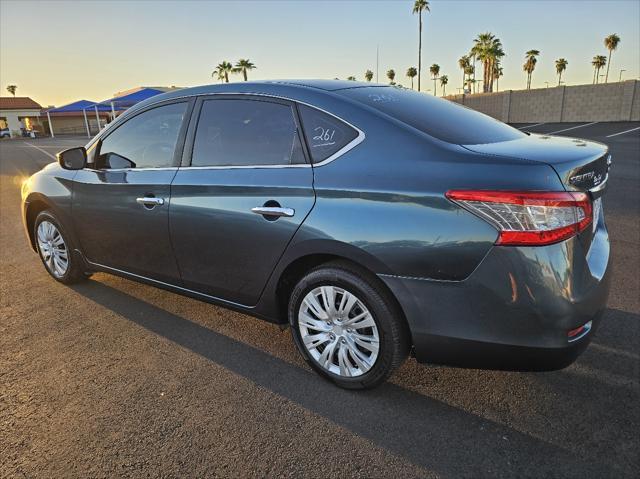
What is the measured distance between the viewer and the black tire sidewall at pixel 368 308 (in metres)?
2.46

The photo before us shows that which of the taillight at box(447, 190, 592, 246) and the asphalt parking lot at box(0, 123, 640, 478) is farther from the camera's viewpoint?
the asphalt parking lot at box(0, 123, 640, 478)

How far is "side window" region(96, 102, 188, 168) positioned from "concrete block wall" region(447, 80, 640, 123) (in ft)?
120

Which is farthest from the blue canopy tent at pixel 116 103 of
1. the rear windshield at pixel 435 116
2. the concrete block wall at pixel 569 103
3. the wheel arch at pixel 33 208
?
the concrete block wall at pixel 569 103

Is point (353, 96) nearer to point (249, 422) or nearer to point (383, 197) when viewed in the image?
point (383, 197)

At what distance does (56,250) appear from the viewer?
4453mm

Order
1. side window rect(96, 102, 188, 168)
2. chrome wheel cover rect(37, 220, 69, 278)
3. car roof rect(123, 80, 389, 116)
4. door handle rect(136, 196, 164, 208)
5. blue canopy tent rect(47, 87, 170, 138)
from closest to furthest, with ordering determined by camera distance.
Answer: car roof rect(123, 80, 389, 116)
door handle rect(136, 196, 164, 208)
side window rect(96, 102, 188, 168)
chrome wheel cover rect(37, 220, 69, 278)
blue canopy tent rect(47, 87, 170, 138)

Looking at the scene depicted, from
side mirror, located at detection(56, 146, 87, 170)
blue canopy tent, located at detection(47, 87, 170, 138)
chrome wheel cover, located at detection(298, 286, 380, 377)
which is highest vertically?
blue canopy tent, located at detection(47, 87, 170, 138)

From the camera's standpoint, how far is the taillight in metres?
2.04

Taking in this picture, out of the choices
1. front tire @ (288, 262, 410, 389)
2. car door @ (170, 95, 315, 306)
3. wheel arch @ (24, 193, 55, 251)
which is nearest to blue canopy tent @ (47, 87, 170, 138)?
wheel arch @ (24, 193, 55, 251)

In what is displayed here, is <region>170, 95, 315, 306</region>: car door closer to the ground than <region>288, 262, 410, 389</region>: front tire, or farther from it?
farther from it

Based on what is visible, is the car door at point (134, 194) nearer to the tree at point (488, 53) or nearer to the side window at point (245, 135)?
the side window at point (245, 135)

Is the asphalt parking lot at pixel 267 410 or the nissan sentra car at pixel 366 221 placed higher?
the nissan sentra car at pixel 366 221

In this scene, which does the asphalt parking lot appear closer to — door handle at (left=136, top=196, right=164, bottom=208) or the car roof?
door handle at (left=136, top=196, right=164, bottom=208)

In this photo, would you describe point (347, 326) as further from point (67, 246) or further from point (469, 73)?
point (469, 73)
